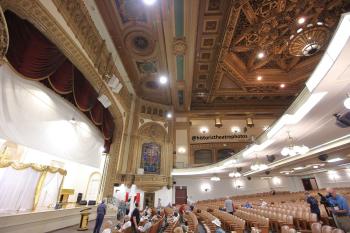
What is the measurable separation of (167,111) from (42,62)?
10383 mm

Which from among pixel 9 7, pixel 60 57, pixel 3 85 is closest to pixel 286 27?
pixel 60 57

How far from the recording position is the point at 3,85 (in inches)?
170

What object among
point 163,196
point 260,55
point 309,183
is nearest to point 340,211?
point 260,55

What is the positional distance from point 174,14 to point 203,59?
4.03m

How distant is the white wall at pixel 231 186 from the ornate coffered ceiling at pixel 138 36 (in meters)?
8.91

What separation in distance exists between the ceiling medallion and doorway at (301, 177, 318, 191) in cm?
1574

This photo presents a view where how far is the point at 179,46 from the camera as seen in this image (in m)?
8.93

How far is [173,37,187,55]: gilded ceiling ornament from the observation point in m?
8.72

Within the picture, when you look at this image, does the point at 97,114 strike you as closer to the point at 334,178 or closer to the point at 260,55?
the point at 260,55

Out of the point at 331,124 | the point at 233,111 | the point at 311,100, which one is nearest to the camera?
the point at 311,100

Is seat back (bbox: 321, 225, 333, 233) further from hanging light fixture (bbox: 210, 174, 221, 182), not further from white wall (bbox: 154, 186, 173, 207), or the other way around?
hanging light fixture (bbox: 210, 174, 221, 182)

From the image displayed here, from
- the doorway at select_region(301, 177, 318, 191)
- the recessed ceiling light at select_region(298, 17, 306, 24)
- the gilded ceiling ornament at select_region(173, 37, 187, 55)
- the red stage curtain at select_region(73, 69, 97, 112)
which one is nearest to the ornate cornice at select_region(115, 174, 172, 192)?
the red stage curtain at select_region(73, 69, 97, 112)

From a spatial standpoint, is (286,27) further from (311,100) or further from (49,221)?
(49,221)

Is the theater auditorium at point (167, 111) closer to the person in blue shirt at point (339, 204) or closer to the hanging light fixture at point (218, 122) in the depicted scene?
the person in blue shirt at point (339, 204)
